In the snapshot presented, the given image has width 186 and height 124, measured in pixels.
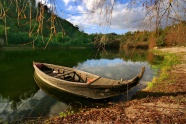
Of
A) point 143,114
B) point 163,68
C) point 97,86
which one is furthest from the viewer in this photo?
point 163,68

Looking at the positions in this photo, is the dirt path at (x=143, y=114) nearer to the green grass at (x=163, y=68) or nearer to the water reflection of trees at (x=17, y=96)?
the green grass at (x=163, y=68)

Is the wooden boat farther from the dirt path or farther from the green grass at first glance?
the green grass

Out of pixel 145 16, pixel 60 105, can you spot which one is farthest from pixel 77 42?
pixel 145 16

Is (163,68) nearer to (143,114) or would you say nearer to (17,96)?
(143,114)

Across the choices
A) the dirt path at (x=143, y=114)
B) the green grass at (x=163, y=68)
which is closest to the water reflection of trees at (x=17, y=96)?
the dirt path at (x=143, y=114)

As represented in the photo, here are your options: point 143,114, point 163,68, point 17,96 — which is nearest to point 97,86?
point 143,114

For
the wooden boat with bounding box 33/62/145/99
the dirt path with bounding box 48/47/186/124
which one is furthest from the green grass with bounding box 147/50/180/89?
the dirt path with bounding box 48/47/186/124

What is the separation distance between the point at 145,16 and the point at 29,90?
11810 millimetres

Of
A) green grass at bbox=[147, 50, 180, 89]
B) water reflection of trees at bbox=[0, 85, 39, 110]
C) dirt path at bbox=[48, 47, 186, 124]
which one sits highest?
green grass at bbox=[147, 50, 180, 89]

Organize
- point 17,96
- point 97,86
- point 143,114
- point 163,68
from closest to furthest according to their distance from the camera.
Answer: point 143,114 < point 97,86 < point 17,96 < point 163,68

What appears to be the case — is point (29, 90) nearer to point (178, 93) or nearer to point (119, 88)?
point (119, 88)

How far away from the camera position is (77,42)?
80875 millimetres

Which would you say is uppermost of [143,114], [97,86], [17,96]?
[97,86]

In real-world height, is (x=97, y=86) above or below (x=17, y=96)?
above
